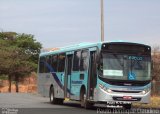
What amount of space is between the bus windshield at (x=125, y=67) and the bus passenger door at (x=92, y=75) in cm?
77

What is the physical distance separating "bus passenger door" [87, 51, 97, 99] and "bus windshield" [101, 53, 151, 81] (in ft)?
2.52

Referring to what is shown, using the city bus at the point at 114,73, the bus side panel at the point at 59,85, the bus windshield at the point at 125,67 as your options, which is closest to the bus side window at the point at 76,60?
the city bus at the point at 114,73

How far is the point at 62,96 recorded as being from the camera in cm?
2858

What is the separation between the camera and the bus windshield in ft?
74.4

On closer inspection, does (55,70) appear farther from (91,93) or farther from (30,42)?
(30,42)

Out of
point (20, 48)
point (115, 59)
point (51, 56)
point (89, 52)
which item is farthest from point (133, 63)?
point (20, 48)

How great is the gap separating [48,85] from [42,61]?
224 centimetres

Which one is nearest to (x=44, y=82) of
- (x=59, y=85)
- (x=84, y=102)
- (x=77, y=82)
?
(x=59, y=85)

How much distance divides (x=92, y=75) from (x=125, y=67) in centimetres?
172

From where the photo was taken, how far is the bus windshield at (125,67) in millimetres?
22672

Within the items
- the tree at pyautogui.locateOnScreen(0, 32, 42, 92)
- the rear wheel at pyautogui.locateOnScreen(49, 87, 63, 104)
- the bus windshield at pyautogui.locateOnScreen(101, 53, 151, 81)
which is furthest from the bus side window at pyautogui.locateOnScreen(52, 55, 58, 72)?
the tree at pyautogui.locateOnScreen(0, 32, 42, 92)

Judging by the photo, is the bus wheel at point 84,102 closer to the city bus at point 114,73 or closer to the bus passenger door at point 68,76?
the city bus at point 114,73

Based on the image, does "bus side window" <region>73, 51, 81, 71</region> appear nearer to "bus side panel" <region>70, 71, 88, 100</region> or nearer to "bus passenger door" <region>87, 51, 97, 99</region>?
"bus side panel" <region>70, 71, 88, 100</region>

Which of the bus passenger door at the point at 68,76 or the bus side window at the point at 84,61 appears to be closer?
the bus side window at the point at 84,61
